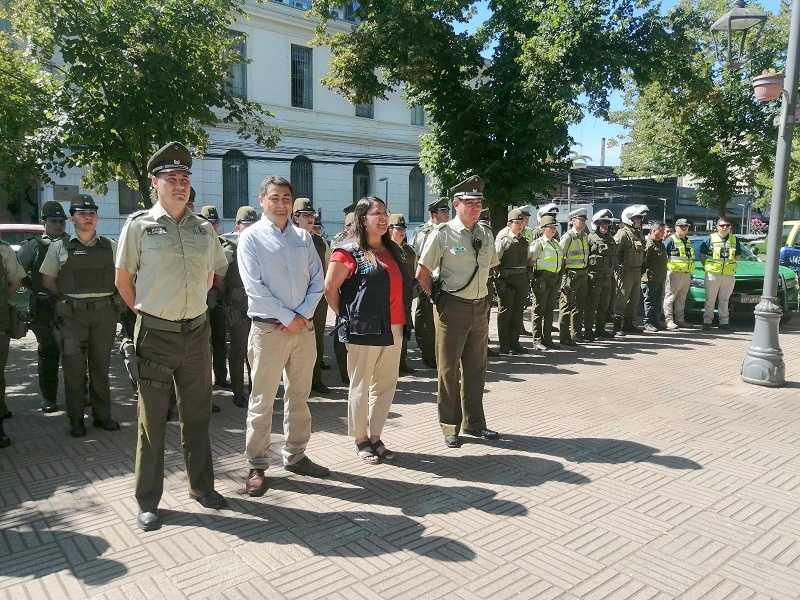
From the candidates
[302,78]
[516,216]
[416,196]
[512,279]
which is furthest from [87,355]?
[416,196]

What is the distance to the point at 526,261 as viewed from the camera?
9211 mm

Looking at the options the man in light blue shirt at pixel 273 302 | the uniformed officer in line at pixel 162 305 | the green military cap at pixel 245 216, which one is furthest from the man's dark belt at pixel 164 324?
the green military cap at pixel 245 216

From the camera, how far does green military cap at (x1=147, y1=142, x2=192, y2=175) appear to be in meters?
3.90

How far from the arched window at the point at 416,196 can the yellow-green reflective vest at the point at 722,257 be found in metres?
19.0

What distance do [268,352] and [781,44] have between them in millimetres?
20631

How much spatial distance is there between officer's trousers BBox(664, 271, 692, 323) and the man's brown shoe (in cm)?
973

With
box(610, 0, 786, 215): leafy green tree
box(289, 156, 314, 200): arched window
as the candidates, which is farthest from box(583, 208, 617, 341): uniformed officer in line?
box(289, 156, 314, 200): arched window

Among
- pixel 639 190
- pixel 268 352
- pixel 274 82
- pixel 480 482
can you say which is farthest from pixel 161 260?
pixel 639 190

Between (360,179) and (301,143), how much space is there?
11.3 feet

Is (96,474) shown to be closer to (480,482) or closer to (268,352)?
(268,352)

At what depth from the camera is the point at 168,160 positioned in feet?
12.9

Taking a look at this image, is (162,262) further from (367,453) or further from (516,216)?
(516,216)

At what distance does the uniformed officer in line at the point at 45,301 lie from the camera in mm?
6160

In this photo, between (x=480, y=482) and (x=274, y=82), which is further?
(x=274, y=82)
